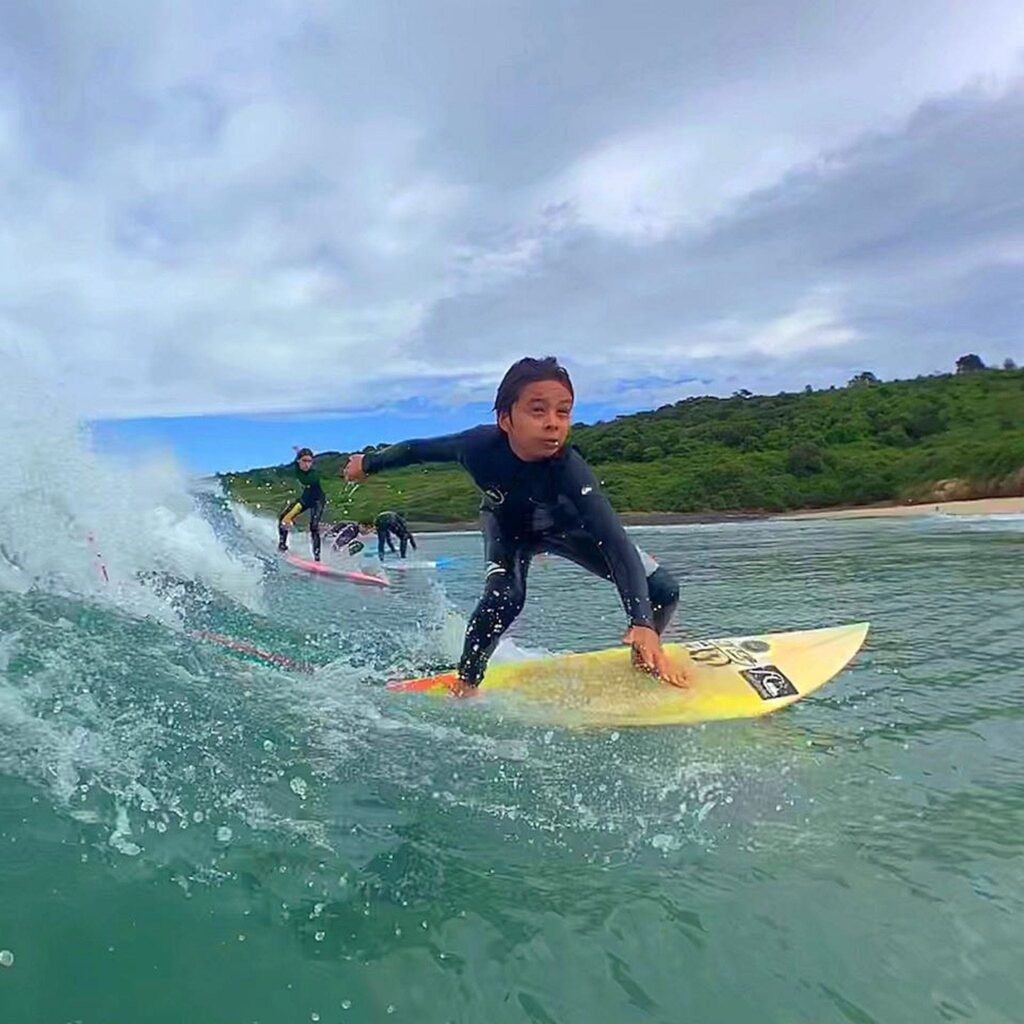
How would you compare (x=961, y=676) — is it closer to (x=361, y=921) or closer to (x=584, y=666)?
(x=584, y=666)

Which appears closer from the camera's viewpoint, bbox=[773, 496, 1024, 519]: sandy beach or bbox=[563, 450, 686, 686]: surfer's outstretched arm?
bbox=[563, 450, 686, 686]: surfer's outstretched arm

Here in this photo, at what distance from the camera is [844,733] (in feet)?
16.8

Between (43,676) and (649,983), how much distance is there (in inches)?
131

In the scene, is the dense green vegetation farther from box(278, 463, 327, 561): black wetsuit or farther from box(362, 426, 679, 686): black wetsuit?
box(362, 426, 679, 686): black wetsuit

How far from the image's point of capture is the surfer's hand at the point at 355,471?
6.37 meters

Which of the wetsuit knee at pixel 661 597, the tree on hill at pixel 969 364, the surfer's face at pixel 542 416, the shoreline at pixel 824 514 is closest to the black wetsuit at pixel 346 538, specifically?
the shoreline at pixel 824 514

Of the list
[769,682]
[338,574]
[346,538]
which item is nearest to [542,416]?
[769,682]

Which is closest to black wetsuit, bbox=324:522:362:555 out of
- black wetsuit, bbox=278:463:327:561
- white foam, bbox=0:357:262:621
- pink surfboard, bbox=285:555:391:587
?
pink surfboard, bbox=285:555:391:587

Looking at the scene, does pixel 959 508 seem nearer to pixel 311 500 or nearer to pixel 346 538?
pixel 346 538

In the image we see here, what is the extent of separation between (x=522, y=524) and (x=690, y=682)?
1555mm

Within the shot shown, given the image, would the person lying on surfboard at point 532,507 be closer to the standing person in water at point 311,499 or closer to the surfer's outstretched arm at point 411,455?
the surfer's outstretched arm at point 411,455

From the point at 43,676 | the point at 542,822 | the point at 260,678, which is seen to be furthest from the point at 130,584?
the point at 542,822

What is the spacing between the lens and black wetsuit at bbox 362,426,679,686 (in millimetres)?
5844

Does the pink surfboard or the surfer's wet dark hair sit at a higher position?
the surfer's wet dark hair
